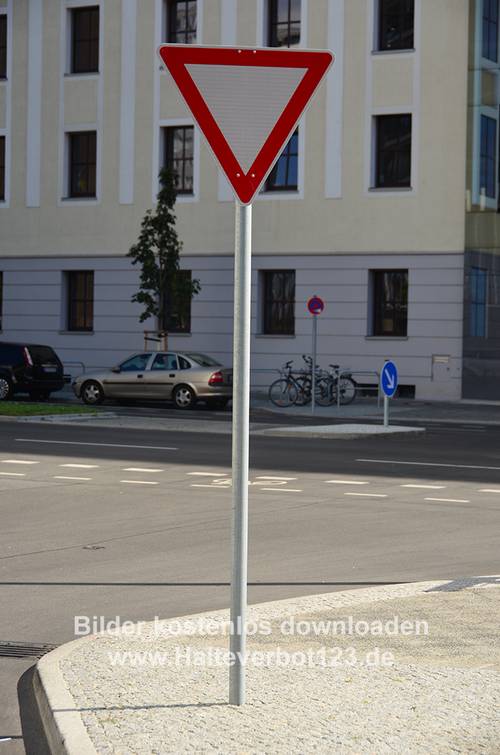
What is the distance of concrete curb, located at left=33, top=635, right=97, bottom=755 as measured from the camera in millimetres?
5184

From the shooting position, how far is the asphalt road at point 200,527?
29.1 ft

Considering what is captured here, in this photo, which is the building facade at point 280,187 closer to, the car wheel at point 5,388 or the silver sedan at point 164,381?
the silver sedan at point 164,381

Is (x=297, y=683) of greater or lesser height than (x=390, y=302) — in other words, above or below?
below

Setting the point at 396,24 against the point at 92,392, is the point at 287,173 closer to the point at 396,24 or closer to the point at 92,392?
the point at 396,24

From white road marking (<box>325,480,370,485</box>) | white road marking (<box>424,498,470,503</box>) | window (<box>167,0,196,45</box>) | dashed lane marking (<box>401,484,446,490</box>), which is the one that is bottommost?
white road marking (<box>325,480,370,485</box>)

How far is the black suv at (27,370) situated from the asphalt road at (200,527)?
574 inches

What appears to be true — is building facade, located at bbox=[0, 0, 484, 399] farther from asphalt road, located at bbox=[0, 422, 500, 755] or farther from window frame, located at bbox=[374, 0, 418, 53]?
asphalt road, located at bbox=[0, 422, 500, 755]

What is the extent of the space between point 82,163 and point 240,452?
123ft

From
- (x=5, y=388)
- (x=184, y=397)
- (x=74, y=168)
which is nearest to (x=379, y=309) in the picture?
(x=184, y=397)

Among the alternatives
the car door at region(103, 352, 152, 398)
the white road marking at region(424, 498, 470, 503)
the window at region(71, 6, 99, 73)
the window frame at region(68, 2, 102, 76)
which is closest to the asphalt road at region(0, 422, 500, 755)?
the white road marking at region(424, 498, 470, 503)

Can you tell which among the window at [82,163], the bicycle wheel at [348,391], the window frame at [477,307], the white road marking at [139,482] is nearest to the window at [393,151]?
the window frame at [477,307]

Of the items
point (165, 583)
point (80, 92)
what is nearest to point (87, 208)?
point (80, 92)

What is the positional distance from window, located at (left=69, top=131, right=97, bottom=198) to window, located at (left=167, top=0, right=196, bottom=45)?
3.76 m

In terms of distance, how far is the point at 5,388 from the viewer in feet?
119
